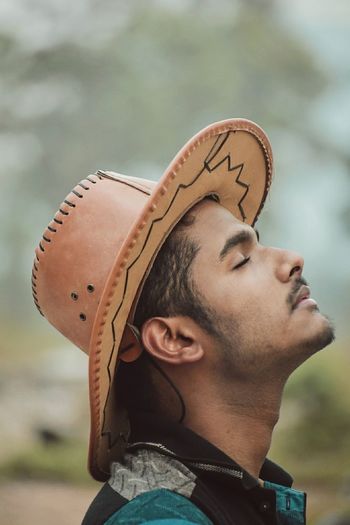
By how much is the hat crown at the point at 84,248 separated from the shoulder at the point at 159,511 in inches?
15.8

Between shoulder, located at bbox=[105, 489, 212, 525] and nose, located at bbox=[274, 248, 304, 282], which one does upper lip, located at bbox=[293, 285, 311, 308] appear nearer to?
nose, located at bbox=[274, 248, 304, 282]

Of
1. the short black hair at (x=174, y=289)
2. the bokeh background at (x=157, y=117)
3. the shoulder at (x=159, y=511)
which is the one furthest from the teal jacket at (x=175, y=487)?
the bokeh background at (x=157, y=117)

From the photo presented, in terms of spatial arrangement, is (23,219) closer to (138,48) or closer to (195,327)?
(138,48)

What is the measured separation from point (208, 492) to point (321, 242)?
14.6 ft

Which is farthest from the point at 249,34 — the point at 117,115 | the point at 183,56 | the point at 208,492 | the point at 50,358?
the point at 208,492

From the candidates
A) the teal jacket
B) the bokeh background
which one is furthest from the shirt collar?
the bokeh background

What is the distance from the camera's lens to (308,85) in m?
6.20

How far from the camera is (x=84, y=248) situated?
1.78 metres

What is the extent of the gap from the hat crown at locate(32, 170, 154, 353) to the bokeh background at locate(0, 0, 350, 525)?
384 centimetres

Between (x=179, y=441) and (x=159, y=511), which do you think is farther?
(x=179, y=441)

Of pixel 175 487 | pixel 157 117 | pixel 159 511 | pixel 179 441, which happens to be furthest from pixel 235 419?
pixel 157 117

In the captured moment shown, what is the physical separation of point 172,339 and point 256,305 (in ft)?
0.61

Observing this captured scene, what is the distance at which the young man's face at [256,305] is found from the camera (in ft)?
5.77

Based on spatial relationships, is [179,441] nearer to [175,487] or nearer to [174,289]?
[175,487]
